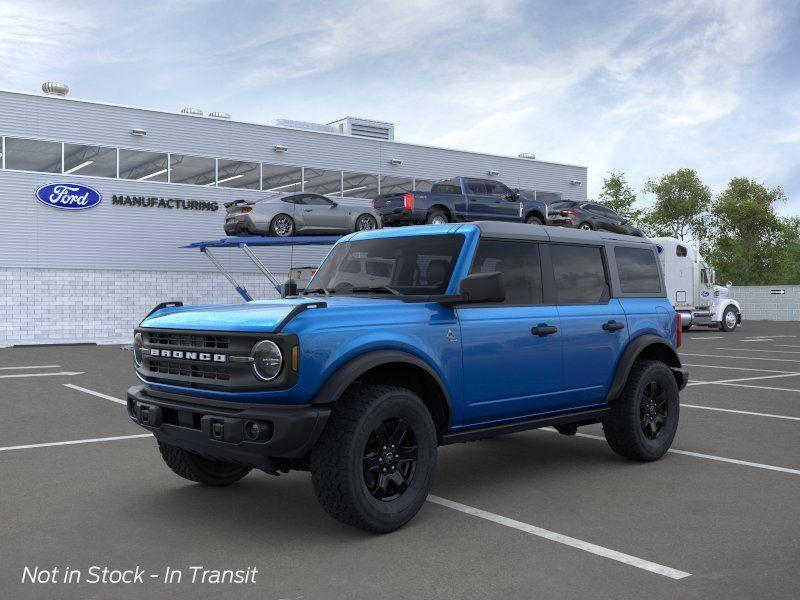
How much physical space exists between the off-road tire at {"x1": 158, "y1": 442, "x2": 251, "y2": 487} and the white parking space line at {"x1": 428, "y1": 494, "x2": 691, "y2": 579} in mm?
1569

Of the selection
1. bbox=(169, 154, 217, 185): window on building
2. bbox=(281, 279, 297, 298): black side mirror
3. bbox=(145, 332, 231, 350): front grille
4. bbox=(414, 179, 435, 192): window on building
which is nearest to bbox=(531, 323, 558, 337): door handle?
bbox=(281, 279, 297, 298): black side mirror

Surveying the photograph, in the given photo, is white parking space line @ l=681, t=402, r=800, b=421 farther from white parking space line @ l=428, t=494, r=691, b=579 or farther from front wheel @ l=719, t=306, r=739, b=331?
front wheel @ l=719, t=306, r=739, b=331

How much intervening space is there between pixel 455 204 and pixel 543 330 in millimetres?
14777

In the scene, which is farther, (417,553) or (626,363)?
(626,363)

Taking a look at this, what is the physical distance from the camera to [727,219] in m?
67.4

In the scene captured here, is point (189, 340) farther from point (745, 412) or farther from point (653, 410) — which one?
point (745, 412)

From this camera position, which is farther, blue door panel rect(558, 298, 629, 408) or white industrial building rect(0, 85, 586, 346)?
white industrial building rect(0, 85, 586, 346)

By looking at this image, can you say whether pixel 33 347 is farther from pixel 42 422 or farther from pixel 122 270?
pixel 42 422

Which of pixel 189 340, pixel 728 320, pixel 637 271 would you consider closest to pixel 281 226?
pixel 637 271

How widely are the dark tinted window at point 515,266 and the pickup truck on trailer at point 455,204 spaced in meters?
13.8

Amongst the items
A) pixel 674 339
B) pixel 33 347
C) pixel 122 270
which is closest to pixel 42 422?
pixel 674 339

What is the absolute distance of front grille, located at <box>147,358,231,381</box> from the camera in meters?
4.88

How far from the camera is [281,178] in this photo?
31.5 meters

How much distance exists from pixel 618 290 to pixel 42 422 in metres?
6.79
